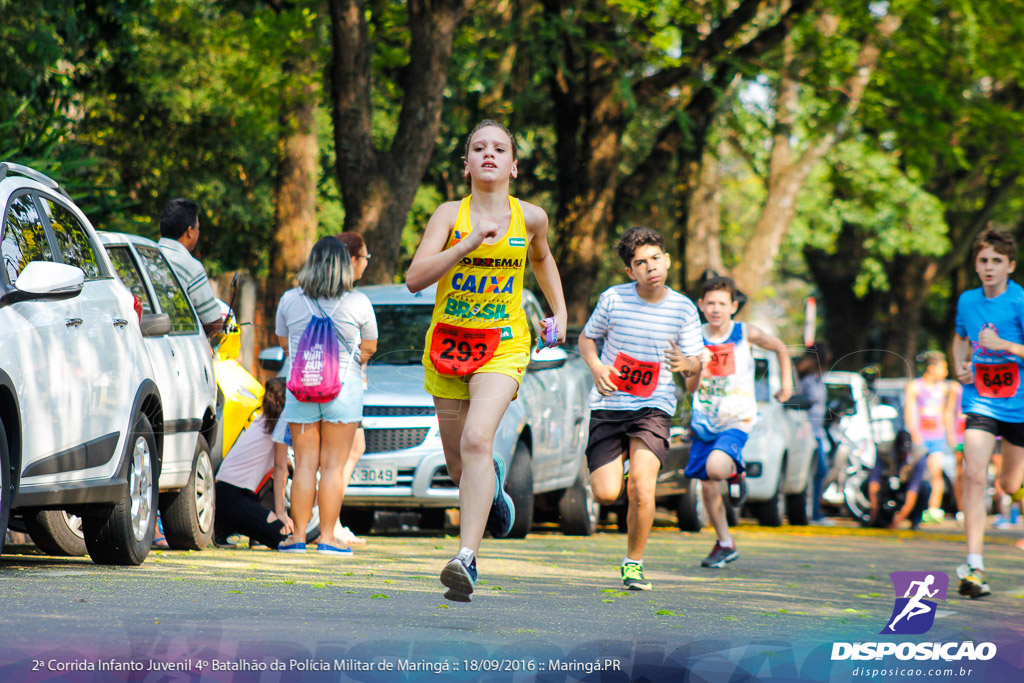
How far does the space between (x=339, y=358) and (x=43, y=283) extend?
9.70 feet

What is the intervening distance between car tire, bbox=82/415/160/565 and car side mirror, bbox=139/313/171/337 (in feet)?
1.70

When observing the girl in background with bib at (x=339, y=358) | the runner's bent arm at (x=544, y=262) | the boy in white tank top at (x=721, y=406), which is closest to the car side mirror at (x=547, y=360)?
the boy in white tank top at (x=721, y=406)

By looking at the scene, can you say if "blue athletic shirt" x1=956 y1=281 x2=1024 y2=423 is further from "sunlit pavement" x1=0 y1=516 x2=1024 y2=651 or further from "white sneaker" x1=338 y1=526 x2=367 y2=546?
"white sneaker" x1=338 y1=526 x2=367 y2=546

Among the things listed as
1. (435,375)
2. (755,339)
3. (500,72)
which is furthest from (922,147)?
(435,375)

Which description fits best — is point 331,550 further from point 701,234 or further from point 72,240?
point 701,234

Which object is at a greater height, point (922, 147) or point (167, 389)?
point (922, 147)

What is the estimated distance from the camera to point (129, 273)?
8.63 meters

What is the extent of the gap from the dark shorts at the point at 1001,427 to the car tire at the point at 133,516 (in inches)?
188

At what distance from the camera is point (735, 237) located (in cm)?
4041

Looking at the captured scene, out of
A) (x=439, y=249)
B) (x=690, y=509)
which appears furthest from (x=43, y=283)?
(x=690, y=509)

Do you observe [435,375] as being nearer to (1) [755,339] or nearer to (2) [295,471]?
(2) [295,471]

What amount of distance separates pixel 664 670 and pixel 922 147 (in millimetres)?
18976

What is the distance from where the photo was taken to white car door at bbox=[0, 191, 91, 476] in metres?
6.29

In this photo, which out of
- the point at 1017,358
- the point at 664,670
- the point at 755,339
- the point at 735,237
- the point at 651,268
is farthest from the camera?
the point at 735,237
